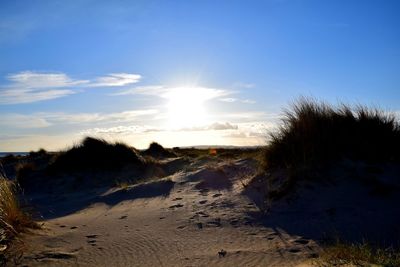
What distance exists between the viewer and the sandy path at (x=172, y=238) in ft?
13.9

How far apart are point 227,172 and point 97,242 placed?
4558 millimetres

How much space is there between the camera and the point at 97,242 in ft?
16.5

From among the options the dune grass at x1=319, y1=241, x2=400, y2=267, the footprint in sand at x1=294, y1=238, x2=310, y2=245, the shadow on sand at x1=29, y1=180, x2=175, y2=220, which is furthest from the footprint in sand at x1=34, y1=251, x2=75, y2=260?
the shadow on sand at x1=29, y1=180, x2=175, y2=220

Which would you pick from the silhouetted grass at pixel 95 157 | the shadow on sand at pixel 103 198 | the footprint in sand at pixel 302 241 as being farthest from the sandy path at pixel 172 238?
the silhouetted grass at pixel 95 157

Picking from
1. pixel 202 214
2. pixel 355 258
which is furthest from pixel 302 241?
pixel 202 214

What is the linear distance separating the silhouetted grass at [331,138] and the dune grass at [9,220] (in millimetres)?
4294

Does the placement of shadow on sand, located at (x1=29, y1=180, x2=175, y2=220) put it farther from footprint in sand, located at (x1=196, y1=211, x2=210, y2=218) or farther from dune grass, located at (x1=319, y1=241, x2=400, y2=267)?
dune grass, located at (x1=319, y1=241, x2=400, y2=267)

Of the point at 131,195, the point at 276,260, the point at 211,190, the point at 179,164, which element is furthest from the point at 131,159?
the point at 276,260

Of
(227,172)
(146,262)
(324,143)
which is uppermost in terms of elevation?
(324,143)

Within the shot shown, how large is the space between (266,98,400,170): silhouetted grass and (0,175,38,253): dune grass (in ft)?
14.1

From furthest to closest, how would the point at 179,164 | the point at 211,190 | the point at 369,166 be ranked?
the point at 179,164 < the point at 211,190 < the point at 369,166

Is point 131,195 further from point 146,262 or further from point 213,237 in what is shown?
point 146,262

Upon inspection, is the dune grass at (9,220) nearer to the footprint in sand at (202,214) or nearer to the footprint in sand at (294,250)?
the footprint in sand at (202,214)

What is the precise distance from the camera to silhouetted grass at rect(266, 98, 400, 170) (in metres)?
7.27
